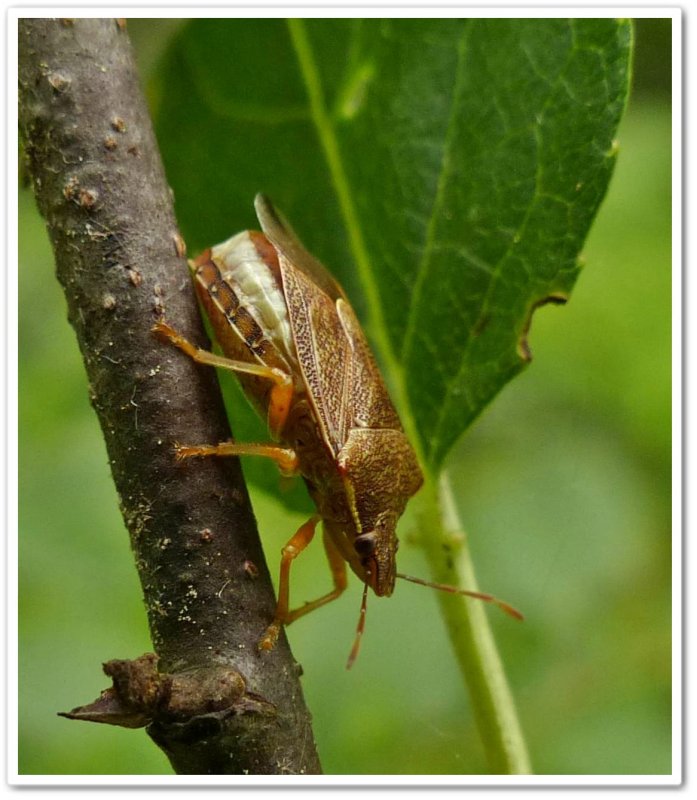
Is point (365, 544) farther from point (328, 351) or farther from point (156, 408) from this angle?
point (156, 408)

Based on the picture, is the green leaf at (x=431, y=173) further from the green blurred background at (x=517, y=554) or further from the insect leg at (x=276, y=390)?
the green blurred background at (x=517, y=554)

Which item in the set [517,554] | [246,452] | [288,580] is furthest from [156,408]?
[517,554]

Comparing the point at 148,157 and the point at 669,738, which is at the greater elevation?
the point at 148,157

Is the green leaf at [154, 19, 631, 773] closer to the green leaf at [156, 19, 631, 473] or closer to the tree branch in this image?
the green leaf at [156, 19, 631, 473]

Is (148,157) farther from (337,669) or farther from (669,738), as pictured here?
(669,738)

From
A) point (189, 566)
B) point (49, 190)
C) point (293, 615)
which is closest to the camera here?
point (189, 566)
